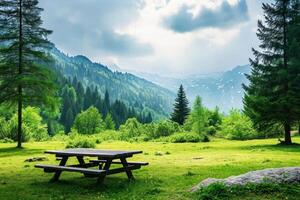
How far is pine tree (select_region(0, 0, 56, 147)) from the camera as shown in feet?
104

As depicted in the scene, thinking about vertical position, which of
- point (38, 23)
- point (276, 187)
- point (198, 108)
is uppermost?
point (38, 23)

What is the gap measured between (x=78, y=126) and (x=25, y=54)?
2866 inches

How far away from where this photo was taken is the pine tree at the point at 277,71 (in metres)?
33.2

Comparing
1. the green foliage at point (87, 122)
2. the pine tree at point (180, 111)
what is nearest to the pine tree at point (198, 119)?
the pine tree at point (180, 111)

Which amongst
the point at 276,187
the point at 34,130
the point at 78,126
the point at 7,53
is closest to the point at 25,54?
the point at 7,53

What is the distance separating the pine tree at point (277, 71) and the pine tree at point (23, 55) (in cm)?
1939

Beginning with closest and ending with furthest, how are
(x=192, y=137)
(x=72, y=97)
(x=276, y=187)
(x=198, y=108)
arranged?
(x=276, y=187) → (x=192, y=137) → (x=198, y=108) → (x=72, y=97)

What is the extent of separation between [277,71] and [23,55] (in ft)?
78.0

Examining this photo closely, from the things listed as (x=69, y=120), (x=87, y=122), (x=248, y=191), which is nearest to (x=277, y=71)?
(x=248, y=191)

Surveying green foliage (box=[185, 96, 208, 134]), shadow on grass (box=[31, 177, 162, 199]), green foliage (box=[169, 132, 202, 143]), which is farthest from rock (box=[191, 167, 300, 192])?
green foliage (box=[185, 96, 208, 134])

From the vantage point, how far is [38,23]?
110 feet

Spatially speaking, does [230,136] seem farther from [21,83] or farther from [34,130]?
[34,130]

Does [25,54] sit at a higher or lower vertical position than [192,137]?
higher

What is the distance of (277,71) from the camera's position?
112ft
